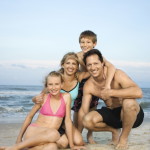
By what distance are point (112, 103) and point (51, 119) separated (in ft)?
3.39

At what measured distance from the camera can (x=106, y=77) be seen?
159 inches

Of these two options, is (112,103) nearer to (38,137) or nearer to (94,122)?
(94,122)

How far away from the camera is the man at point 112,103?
3.74 metres

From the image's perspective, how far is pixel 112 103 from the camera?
4211 mm

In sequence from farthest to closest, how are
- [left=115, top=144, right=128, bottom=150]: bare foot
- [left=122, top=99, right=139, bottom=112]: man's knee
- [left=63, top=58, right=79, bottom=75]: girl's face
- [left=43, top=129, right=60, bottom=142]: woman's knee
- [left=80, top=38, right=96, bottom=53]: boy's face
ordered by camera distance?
[left=80, top=38, right=96, bottom=53]: boy's face → [left=63, top=58, right=79, bottom=75]: girl's face → [left=115, top=144, right=128, bottom=150]: bare foot → [left=122, top=99, right=139, bottom=112]: man's knee → [left=43, top=129, right=60, bottom=142]: woman's knee

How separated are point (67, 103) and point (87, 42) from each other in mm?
1495

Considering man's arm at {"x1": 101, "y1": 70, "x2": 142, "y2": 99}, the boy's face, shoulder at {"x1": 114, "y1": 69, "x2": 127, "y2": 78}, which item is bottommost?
man's arm at {"x1": 101, "y1": 70, "x2": 142, "y2": 99}

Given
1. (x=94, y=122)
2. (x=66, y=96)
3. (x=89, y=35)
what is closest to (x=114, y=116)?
(x=94, y=122)

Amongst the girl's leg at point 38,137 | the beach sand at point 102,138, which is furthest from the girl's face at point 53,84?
the beach sand at point 102,138

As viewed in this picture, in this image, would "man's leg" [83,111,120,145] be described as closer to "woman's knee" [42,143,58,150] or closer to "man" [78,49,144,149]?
"man" [78,49,144,149]

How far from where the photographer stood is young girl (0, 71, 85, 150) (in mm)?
3635

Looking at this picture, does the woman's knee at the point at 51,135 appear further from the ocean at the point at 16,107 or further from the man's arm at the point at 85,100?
the ocean at the point at 16,107

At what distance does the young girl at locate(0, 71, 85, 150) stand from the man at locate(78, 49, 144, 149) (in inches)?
13.4

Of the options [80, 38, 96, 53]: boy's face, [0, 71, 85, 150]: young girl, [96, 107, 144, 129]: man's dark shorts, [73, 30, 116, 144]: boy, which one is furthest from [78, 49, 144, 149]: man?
[80, 38, 96, 53]: boy's face
